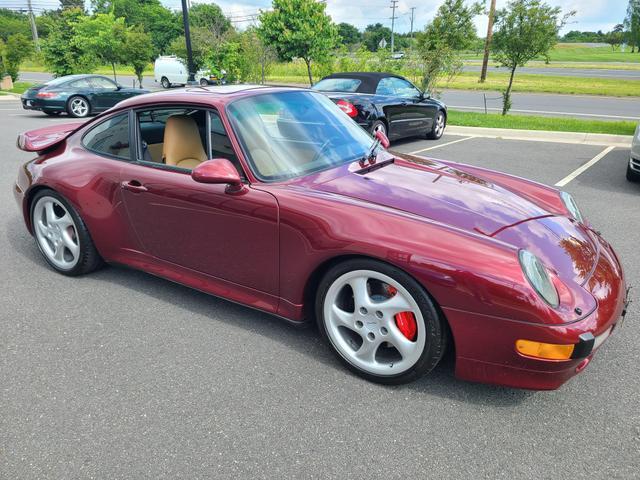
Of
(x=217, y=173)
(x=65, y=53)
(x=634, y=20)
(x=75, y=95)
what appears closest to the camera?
(x=217, y=173)

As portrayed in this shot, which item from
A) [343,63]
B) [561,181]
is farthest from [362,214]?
[343,63]

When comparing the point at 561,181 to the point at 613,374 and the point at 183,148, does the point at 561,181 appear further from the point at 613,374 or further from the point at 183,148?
the point at 183,148

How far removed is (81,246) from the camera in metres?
3.72

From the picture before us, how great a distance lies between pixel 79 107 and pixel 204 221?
48.4 ft

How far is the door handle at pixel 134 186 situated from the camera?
3.24 meters

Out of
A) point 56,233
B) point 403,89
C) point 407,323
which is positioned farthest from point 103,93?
point 407,323

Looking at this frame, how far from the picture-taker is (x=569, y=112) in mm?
17250

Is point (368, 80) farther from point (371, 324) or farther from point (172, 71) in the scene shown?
point (172, 71)

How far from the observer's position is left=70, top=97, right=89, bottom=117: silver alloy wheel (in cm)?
1519

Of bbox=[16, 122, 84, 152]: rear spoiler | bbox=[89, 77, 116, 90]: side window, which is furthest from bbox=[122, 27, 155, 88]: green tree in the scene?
bbox=[16, 122, 84, 152]: rear spoiler

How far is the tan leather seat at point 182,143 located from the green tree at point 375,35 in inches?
3400

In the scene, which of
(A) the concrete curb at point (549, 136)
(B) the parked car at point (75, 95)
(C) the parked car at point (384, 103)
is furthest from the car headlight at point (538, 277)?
(B) the parked car at point (75, 95)

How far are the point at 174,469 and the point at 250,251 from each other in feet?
3.98

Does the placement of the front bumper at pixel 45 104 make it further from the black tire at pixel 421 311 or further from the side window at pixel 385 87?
the black tire at pixel 421 311
